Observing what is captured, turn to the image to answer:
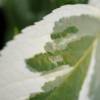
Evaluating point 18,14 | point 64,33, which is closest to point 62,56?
point 64,33

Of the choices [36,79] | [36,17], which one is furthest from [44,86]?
[36,17]

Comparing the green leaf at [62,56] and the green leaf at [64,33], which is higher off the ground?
the green leaf at [64,33]

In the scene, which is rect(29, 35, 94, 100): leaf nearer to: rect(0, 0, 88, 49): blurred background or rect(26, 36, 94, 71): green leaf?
rect(26, 36, 94, 71): green leaf

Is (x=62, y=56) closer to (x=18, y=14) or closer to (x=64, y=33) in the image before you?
(x=64, y=33)

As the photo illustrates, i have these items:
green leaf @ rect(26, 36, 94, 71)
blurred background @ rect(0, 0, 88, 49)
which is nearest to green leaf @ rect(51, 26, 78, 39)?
green leaf @ rect(26, 36, 94, 71)

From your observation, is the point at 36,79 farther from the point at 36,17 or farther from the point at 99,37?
the point at 36,17

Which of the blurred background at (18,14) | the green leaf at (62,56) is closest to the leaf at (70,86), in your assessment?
the green leaf at (62,56)

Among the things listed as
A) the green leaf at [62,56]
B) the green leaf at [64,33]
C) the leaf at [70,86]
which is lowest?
the leaf at [70,86]

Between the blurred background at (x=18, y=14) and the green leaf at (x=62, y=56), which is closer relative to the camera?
the green leaf at (x=62, y=56)

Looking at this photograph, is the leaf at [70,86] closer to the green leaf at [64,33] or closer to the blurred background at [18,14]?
the green leaf at [64,33]
